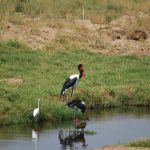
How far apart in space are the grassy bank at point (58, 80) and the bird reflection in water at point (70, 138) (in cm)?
113

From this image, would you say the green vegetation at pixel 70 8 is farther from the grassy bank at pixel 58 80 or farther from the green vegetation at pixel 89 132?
the green vegetation at pixel 89 132

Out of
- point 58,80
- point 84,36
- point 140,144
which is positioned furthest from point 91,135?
point 84,36

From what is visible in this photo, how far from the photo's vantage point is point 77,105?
891 inches

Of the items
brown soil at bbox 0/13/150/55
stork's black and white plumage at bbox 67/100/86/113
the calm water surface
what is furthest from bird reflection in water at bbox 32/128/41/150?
brown soil at bbox 0/13/150/55

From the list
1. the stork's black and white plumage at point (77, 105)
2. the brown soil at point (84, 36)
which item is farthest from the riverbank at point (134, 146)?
the brown soil at point (84, 36)

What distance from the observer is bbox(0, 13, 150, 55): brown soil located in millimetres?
33094

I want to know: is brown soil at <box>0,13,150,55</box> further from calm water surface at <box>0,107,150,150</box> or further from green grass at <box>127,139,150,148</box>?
green grass at <box>127,139,150,148</box>

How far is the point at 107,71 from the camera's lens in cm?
2894

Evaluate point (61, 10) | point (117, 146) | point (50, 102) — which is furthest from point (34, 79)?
point (61, 10)

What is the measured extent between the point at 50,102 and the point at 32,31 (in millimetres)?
11392

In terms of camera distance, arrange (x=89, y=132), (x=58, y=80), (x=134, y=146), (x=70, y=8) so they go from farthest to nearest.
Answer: (x=70, y=8), (x=58, y=80), (x=89, y=132), (x=134, y=146)

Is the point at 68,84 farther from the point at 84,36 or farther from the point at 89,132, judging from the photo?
the point at 84,36

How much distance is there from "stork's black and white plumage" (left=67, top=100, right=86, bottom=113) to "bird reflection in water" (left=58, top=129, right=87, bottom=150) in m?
1.41

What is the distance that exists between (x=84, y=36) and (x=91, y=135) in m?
14.7
